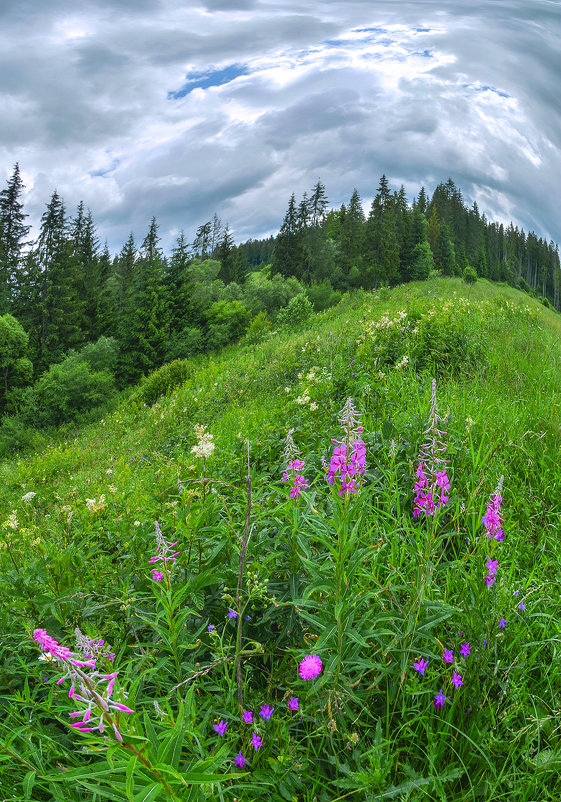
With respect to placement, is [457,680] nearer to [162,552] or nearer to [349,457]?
[349,457]

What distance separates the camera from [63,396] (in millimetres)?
27766

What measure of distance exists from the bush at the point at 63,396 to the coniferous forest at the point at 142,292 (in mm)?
67

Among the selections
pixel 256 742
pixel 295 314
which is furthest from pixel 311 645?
pixel 295 314

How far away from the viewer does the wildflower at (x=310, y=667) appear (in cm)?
136

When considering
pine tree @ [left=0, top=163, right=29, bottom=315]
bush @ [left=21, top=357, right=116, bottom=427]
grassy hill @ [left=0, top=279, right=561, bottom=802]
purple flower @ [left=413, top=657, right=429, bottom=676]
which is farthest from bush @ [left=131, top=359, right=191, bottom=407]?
pine tree @ [left=0, top=163, right=29, bottom=315]

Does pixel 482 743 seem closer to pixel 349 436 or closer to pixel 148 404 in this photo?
pixel 349 436

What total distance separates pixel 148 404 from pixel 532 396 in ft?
48.4

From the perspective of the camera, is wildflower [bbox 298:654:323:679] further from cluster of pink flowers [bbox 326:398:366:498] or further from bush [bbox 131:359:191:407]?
bush [bbox 131:359:191:407]

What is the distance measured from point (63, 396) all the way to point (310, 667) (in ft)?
98.3

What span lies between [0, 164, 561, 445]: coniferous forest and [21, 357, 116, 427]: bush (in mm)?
67

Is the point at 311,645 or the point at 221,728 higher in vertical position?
the point at 311,645

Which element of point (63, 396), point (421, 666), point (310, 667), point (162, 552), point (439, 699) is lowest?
point (63, 396)

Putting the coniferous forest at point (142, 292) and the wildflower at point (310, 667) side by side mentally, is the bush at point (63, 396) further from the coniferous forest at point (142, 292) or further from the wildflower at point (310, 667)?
the wildflower at point (310, 667)

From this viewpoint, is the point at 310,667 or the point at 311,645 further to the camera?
the point at 311,645
